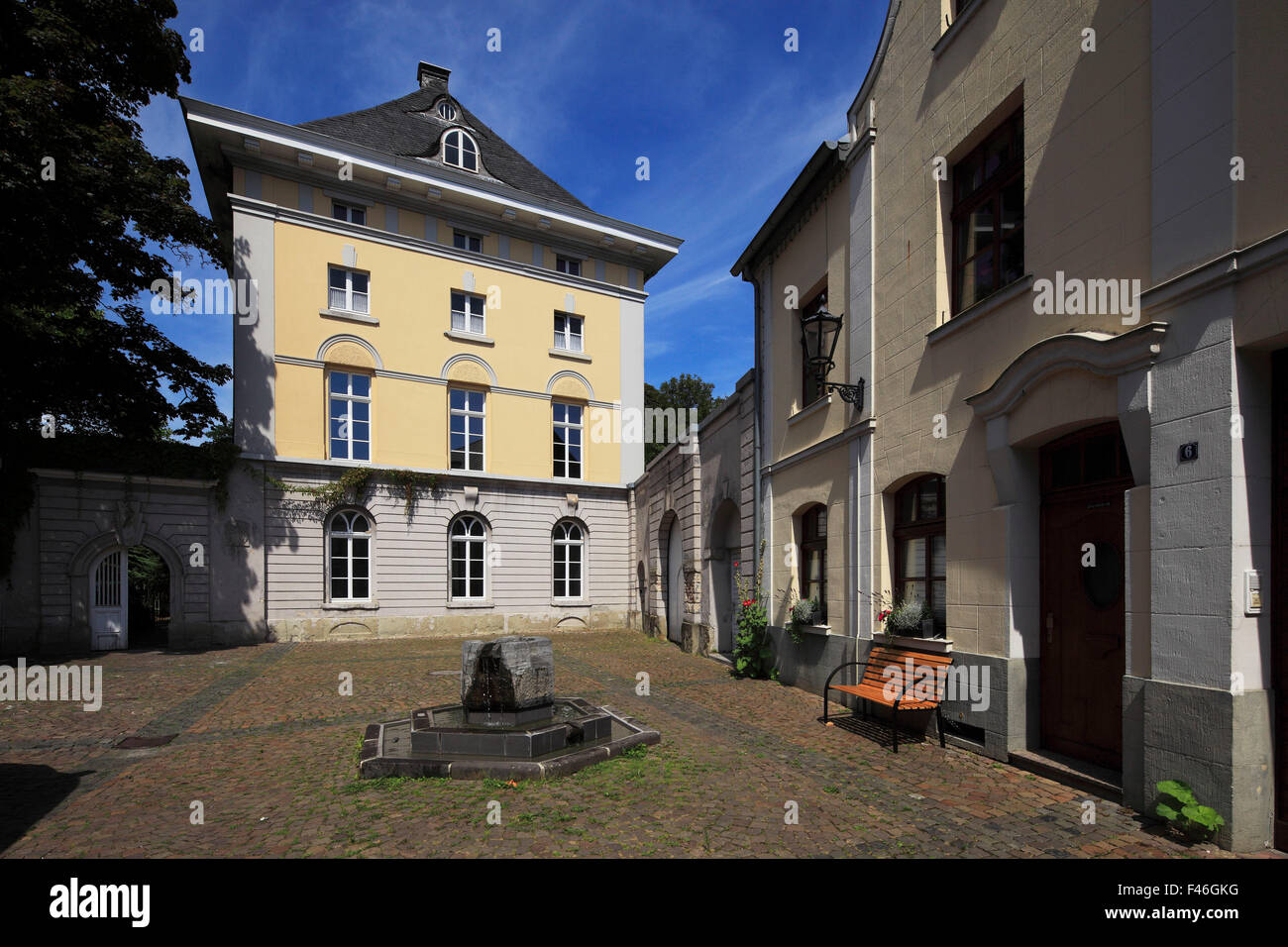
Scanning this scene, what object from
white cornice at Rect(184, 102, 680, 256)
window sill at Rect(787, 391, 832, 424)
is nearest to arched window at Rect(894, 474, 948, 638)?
window sill at Rect(787, 391, 832, 424)

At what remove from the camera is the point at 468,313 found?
67.3ft

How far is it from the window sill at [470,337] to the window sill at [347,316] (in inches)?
83.5

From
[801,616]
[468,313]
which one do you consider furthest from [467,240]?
[801,616]

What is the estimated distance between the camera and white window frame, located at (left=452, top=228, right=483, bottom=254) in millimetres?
20562

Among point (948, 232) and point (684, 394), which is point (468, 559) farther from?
point (684, 394)

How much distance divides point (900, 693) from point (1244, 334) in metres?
4.16

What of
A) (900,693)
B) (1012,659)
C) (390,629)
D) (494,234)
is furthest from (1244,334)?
(494,234)

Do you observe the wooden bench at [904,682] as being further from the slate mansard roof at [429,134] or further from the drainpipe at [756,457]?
the slate mansard roof at [429,134]

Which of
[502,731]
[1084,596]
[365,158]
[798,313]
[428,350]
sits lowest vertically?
[502,731]

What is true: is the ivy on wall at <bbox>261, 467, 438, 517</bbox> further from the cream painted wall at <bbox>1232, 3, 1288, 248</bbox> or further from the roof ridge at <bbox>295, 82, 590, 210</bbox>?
the cream painted wall at <bbox>1232, 3, 1288, 248</bbox>

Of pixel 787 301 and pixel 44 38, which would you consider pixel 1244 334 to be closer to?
pixel 787 301

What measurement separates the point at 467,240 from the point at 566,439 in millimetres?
7095

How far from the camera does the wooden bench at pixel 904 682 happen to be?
6.57m

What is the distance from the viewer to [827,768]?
5992 millimetres
